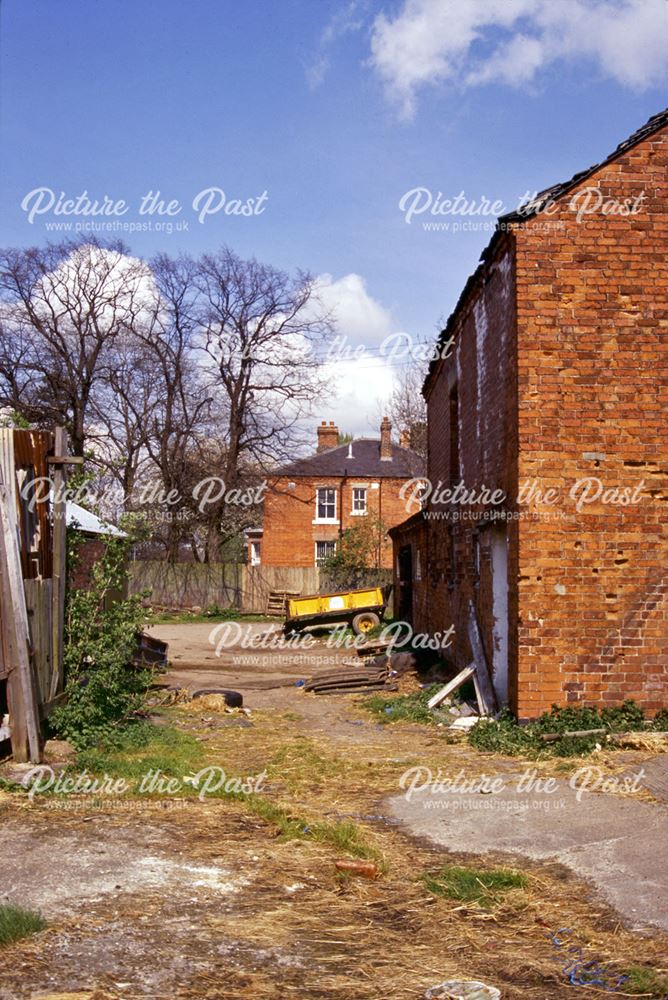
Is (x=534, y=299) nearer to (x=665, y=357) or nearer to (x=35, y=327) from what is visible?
(x=665, y=357)

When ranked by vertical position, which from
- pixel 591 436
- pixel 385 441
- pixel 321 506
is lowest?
pixel 591 436

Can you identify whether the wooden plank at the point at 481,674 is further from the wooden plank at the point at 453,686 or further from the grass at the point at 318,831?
the grass at the point at 318,831

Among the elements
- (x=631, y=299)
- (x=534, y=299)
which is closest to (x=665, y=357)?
(x=631, y=299)

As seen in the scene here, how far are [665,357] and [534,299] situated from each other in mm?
1601

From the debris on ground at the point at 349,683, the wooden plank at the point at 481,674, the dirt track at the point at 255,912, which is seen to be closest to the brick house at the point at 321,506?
the debris on ground at the point at 349,683

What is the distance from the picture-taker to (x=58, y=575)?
9.58 m

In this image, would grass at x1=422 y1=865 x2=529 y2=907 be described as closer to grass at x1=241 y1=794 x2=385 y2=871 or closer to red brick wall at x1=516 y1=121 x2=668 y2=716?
grass at x1=241 y1=794 x2=385 y2=871

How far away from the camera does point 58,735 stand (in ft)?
30.7

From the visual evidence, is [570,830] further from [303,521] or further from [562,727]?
[303,521]

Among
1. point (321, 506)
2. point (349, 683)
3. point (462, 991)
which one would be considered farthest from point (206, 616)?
point (462, 991)

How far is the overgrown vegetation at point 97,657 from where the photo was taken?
31.0 ft

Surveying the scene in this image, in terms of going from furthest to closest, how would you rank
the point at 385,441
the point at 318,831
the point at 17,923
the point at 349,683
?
the point at 385,441 → the point at 349,683 → the point at 318,831 → the point at 17,923

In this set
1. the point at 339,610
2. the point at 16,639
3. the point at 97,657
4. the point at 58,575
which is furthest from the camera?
the point at 339,610

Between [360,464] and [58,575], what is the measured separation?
35.2 m
